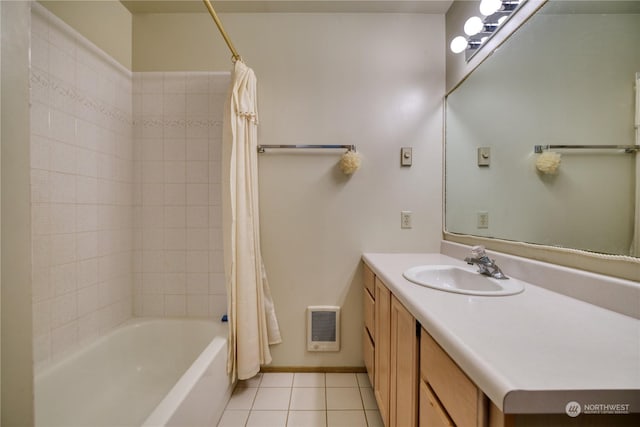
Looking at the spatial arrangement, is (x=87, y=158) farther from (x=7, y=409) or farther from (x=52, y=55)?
(x=7, y=409)

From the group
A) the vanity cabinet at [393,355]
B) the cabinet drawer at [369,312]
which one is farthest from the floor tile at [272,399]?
the cabinet drawer at [369,312]

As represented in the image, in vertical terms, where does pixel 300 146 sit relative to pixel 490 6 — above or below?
below

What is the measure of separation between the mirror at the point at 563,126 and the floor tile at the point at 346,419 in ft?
3.94

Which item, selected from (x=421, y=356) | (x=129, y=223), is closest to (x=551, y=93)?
(x=421, y=356)

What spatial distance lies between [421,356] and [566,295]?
56 centimetres

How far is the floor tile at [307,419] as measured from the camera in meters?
1.30

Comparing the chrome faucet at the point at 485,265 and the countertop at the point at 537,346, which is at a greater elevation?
the chrome faucet at the point at 485,265

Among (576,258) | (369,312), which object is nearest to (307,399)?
(369,312)

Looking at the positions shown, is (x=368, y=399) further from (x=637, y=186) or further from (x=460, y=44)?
(x=460, y=44)

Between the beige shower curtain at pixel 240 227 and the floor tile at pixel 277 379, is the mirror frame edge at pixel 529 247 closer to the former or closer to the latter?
the beige shower curtain at pixel 240 227

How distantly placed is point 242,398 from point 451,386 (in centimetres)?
136

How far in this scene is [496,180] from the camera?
1303 millimetres

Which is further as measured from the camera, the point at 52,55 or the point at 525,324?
the point at 52,55

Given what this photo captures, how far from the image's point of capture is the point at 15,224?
0.28 meters
